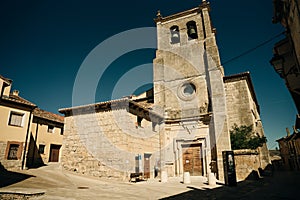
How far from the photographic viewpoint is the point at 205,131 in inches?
605

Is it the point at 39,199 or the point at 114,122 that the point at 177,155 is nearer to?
the point at 114,122

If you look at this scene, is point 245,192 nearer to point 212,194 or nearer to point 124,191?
point 212,194

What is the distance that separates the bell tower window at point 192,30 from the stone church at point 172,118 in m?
0.09

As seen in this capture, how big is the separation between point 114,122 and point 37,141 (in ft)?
32.4

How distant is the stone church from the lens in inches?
498

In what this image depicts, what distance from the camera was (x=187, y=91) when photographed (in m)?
17.5

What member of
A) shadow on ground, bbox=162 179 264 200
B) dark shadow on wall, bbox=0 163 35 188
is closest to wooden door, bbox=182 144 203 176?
shadow on ground, bbox=162 179 264 200

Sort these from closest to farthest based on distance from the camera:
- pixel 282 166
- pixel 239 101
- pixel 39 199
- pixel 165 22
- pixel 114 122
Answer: pixel 39 199 → pixel 114 122 → pixel 239 101 → pixel 165 22 → pixel 282 166

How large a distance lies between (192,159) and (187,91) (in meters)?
5.69

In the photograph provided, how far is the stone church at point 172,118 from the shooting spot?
1264 centimetres

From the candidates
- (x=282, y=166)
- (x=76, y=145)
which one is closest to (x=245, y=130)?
(x=76, y=145)

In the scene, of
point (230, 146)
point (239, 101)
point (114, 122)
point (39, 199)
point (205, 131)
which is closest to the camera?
point (39, 199)

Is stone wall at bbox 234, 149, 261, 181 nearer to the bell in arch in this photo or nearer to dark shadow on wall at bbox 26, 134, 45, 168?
the bell in arch

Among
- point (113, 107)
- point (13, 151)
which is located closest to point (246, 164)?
point (113, 107)
